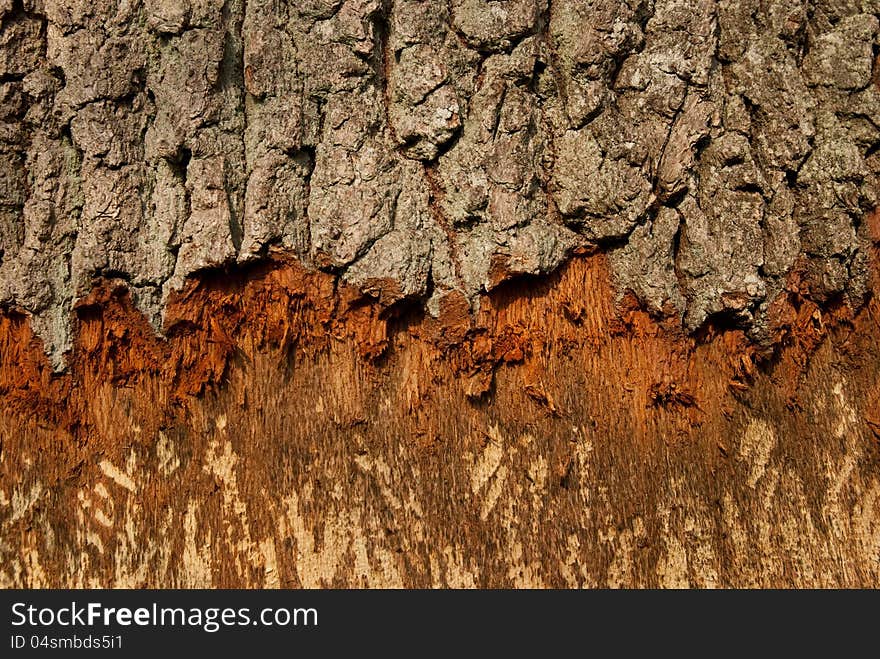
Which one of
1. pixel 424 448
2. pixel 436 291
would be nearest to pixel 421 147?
pixel 436 291

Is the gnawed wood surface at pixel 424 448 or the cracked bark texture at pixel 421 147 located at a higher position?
the cracked bark texture at pixel 421 147

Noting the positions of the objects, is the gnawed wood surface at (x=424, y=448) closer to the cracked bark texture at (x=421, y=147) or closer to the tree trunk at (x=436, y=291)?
the tree trunk at (x=436, y=291)

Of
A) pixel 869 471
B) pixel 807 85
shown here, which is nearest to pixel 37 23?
pixel 807 85

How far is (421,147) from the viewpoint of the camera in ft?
11.4

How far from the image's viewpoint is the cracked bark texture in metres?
3.41

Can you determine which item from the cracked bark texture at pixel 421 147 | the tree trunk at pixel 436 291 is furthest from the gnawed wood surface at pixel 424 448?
the cracked bark texture at pixel 421 147

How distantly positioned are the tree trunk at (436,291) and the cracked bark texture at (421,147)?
0.01 meters

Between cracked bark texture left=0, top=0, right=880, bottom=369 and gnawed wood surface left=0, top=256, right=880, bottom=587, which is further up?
cracked bark texture left=0, top=0, right=880, bottom=369

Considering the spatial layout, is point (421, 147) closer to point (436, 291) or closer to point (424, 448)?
point (436, 291)

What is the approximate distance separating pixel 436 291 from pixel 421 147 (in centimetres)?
54

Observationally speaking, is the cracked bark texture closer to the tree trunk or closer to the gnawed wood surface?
the tree trunk

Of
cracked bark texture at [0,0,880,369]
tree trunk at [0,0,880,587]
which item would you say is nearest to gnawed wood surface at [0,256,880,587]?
tree trunk at [0,0,880,587]

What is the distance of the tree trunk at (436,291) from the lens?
3432 millimetres

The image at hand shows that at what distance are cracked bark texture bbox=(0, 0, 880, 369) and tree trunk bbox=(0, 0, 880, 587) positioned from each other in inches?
0.4
